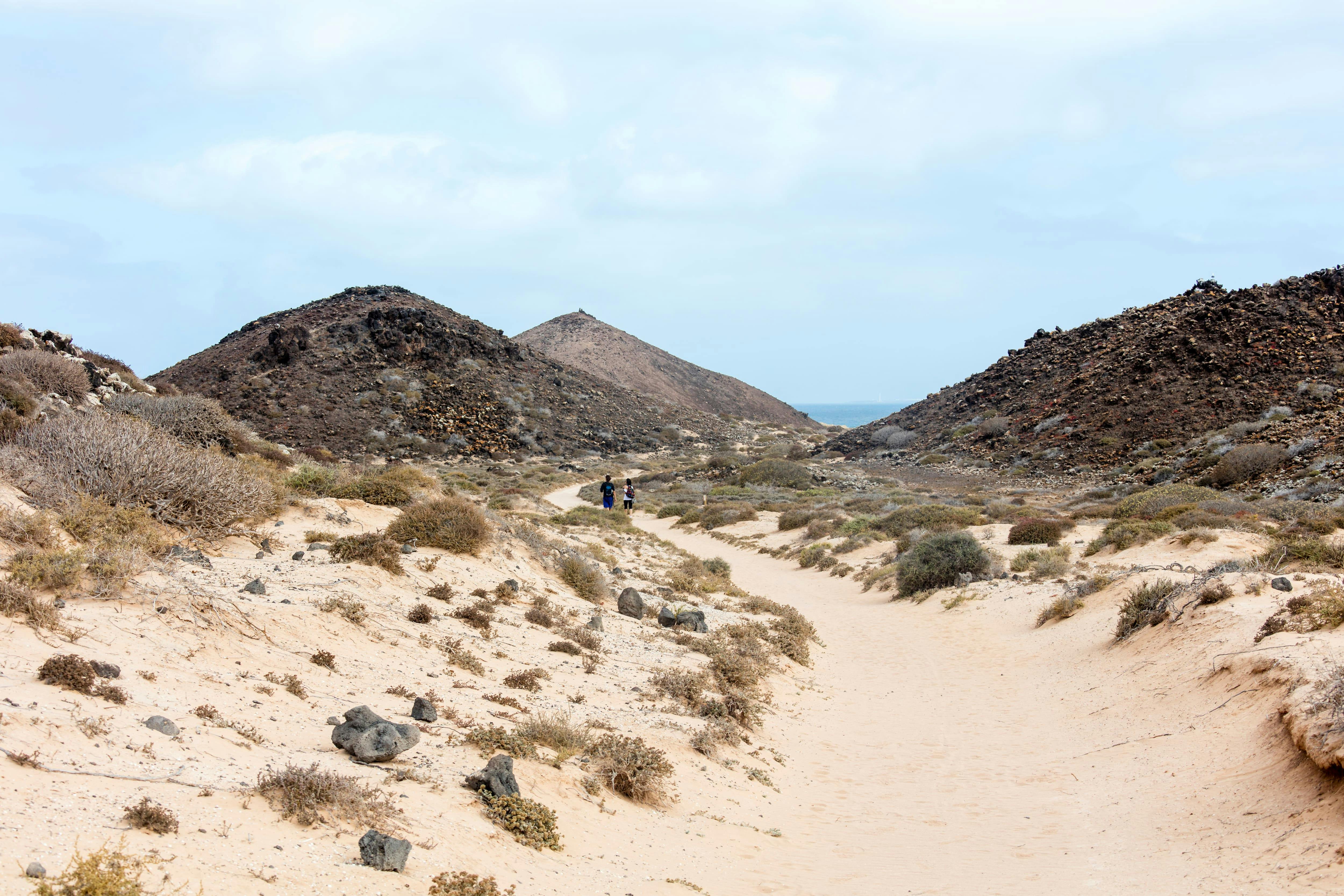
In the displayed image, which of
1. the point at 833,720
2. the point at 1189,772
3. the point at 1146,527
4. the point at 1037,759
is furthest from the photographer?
the point at 1146,527

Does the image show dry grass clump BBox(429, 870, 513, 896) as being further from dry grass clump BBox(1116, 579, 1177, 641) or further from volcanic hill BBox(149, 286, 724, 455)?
volcanic hill BBox(149, 286, 724, 455)

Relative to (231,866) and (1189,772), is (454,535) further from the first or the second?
(1189,772)

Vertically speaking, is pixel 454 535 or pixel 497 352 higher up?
pixel 497 352

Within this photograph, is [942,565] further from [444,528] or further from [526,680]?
[526,680]

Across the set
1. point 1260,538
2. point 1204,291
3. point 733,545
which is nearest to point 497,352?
point 733,545

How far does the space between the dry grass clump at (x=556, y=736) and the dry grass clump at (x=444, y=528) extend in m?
5.19

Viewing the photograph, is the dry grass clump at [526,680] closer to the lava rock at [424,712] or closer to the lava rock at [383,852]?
the lava rock at [424,712]

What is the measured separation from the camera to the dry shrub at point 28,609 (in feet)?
17.8

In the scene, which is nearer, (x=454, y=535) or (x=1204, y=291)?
(x=454, y=535)

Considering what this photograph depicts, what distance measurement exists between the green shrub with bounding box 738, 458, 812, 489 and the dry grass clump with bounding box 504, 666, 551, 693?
31.0m

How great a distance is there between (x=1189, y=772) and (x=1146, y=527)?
1133 centimetres

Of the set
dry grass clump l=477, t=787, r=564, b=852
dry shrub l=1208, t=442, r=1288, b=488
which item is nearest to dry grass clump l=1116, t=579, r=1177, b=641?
dry grass clump l=477, t=787, r=564, b=852

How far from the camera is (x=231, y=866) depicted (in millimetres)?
3607

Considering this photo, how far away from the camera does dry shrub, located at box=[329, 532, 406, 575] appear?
9.66 m
